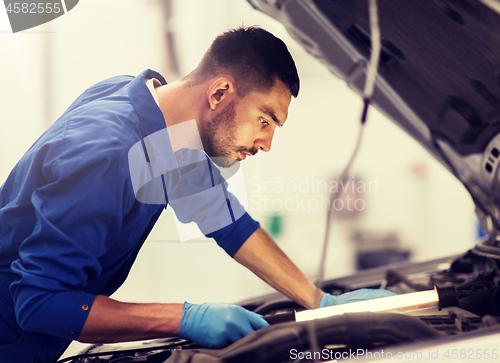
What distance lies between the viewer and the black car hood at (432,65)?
0.70 metres

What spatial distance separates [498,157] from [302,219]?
1743 millimetres

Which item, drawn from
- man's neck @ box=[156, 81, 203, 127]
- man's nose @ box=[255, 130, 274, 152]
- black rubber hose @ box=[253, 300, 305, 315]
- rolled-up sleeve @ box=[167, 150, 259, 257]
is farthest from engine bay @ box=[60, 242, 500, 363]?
man's neck @ box=[156, 81, 203, 127]

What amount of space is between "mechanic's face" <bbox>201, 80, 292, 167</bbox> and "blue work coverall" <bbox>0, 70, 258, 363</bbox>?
117 mm

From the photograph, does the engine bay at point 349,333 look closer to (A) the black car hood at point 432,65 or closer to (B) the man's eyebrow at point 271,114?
(A) the black car hood at point 432,65

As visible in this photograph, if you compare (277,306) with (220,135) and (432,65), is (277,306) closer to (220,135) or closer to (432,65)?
(220,135)

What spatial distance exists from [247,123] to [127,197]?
0.36 meters

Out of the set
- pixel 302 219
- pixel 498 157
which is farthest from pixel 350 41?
pixel 302 219

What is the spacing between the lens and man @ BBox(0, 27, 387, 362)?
61cm

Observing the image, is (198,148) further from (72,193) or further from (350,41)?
(350,41)

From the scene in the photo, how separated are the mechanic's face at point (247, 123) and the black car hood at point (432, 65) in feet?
0.81

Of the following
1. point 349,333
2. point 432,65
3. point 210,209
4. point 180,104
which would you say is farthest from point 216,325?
point 432,65

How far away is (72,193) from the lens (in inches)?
24.3

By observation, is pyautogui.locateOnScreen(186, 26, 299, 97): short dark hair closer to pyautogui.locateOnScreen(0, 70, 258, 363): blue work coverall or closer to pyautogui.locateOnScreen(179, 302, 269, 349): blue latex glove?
pyautogui.locateOnScreen(0, 70, 258, 363): blue work coverall

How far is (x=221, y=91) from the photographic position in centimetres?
84
